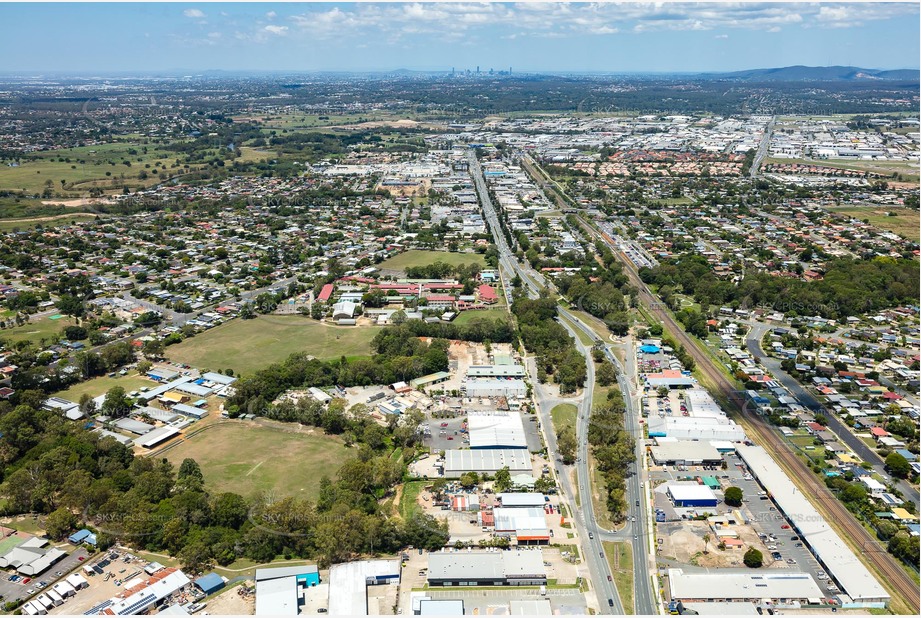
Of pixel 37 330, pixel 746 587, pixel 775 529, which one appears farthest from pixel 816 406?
pixel 37 330

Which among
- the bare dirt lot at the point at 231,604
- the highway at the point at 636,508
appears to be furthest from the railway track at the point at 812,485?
the bare dirt lot at the point at 231,604

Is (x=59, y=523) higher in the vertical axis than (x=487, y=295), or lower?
lower

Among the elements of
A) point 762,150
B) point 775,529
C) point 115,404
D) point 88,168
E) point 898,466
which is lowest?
point 775,529

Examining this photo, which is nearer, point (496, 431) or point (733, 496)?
point (733, 496)

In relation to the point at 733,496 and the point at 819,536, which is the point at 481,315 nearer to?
the point at 733,496

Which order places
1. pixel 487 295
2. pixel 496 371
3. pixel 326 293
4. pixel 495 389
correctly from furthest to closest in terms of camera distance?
pixel 326 293, pixel 487 295, pixel 496 371, pixel 495 389

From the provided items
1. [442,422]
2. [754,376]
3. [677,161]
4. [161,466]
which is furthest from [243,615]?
[677,161]

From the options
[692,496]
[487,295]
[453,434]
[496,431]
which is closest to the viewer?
[692,496]

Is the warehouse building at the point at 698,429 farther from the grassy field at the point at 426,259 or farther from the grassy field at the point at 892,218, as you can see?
the grassy field at the point at 892,218
